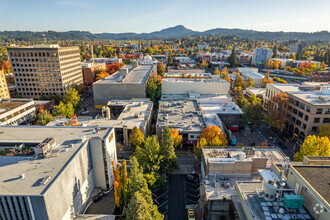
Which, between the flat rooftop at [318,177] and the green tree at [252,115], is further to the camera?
the green tree at [252,115]

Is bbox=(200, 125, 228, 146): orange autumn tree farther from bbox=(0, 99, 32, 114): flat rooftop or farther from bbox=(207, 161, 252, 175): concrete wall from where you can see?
bbox=(0, 99, 32, 114): flat rooftop

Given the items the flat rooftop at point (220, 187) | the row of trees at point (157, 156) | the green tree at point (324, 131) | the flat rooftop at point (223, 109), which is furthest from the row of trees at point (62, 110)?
the green tree at point (324, 131)

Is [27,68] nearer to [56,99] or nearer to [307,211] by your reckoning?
[56,99]

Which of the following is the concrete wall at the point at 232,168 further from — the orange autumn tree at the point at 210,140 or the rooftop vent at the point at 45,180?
the rooftop vent at the point at 45,180

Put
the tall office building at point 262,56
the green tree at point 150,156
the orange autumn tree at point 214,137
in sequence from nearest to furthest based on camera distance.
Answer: the green tree at point 150,156 → the orange autumn tree at point 214,137 → the tall office building at point 262,56

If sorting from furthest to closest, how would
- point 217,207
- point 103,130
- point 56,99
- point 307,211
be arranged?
1. point 56,99
2. point 103,130
3. point 217,207
4. point 307,211

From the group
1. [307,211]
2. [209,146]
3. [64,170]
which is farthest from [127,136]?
[307,211]

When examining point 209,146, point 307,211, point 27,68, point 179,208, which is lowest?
point 179,208

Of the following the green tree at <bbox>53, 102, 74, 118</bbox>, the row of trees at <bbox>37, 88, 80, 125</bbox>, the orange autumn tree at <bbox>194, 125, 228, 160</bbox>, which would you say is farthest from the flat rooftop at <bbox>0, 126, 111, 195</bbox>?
the green tree at <bbox>53, 102, 74, 118</bbox>
